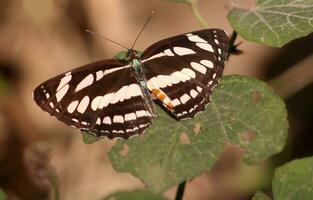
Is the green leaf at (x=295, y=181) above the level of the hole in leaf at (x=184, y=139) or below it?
below

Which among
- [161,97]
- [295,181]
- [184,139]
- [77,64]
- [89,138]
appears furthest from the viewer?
[77,64]

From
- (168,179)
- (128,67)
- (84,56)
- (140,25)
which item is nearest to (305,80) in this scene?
(140,25)

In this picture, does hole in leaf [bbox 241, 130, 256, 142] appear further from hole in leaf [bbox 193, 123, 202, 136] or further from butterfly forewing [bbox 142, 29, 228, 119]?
butterfly forewing [bbox 142, 29, 228, 119]

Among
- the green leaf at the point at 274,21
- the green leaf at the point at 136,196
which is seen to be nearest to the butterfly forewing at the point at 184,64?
the green leaf at the point at 274,21

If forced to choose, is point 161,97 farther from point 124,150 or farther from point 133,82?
point 124,150

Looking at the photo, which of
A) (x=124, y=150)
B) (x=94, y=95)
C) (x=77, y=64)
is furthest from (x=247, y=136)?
(x=77, y=64)

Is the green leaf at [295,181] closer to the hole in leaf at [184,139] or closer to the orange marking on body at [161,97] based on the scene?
the hole in leaf at [184,139]
